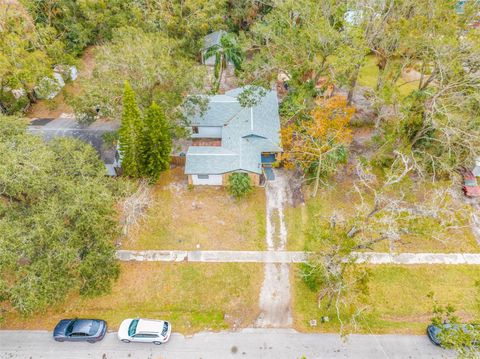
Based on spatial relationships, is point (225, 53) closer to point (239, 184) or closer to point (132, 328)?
point (239, 184)

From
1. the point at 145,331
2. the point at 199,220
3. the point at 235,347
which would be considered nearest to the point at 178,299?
the point at 145,331

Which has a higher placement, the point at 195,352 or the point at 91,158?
the point at 91,158

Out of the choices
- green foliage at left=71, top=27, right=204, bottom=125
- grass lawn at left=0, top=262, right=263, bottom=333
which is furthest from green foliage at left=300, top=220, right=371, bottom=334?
green foliage at left=71, top=27, right=204, bottom=125

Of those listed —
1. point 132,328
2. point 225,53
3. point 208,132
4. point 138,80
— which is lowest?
point 132,328

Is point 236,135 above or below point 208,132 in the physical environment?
above

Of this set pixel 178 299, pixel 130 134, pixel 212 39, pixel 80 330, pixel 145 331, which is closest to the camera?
pixel 145 331

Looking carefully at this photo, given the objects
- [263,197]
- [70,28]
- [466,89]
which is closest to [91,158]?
[263,197]

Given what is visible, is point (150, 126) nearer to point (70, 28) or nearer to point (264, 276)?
point (264, 276)
